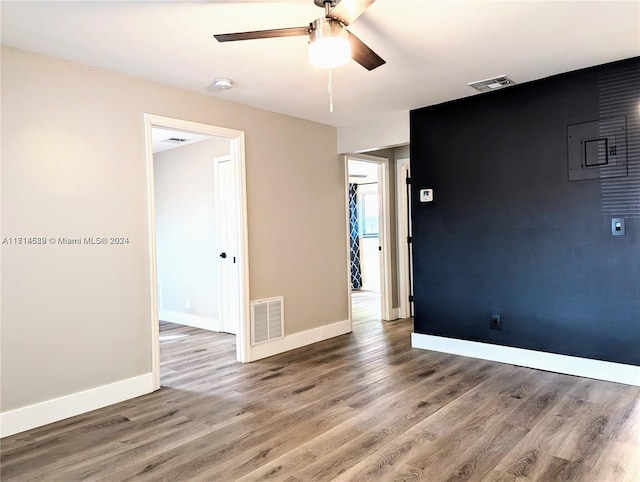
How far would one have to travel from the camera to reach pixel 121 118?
3.27 m

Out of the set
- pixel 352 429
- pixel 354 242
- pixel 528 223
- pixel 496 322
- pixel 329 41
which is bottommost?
pixel 352 429

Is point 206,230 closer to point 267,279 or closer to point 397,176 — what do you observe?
point 267,279

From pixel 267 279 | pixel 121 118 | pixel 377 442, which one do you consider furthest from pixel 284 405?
pixel 121 118

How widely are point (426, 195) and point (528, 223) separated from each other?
102 centimetres

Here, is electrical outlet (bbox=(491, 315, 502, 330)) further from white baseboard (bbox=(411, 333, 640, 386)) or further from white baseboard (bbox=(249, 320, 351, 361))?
white baseboard (bbox=(249, 320, 351, 361))

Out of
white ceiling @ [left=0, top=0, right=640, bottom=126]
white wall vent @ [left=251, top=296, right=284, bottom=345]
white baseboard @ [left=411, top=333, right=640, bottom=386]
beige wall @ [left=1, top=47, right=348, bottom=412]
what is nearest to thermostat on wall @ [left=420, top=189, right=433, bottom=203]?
white ceiling @ [left=0, top=0, right=640, bottom=126]

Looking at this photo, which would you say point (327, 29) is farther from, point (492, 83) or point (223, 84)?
point (492, 83)

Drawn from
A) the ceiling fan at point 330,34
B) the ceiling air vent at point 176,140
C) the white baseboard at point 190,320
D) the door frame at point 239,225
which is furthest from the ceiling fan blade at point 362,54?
the white baseboard at point 190,320

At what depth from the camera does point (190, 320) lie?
5863 mm

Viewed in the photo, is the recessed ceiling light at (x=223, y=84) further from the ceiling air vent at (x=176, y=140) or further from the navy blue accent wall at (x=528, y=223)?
the ceiling air vent at (x=176, y=140)

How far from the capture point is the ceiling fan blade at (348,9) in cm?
189

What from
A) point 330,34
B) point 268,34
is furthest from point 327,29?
point 268,34

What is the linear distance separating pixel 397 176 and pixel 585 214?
2.73 metres

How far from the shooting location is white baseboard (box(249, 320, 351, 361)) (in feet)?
13.9
